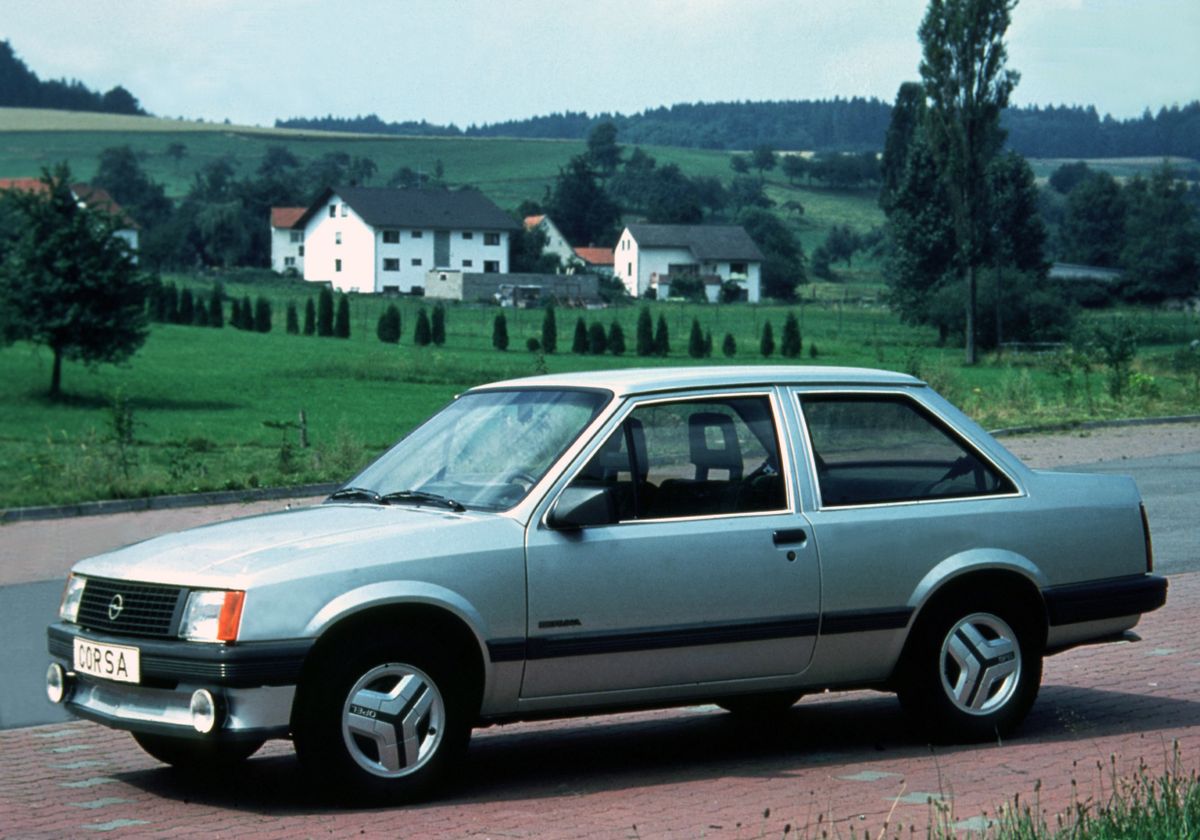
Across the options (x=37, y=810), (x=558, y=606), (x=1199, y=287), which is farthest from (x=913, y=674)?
(x=1199, y=287)

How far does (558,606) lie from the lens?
6.69m

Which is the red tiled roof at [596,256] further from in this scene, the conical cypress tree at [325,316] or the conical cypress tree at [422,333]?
the conical cypress tree at [422,333]

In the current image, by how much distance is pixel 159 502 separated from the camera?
2100 centimetres

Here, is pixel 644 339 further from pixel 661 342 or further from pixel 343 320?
pixel 343 320

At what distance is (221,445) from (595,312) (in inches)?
2636

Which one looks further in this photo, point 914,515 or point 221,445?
point 221,445

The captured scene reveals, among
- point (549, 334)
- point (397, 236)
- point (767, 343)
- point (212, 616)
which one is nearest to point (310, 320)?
point (549, 334)

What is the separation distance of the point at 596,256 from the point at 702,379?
149 meters

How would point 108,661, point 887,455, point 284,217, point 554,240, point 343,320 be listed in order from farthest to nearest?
point 554,240
point 284,217
point 343,320
point 887,455
point 108,661

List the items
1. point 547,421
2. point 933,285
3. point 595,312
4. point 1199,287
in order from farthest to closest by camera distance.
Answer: point 1199,287, point 595,312, point 933,285, point 547,421

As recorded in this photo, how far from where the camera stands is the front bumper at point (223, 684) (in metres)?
6.16

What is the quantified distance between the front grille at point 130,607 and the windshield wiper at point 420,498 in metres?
1.10

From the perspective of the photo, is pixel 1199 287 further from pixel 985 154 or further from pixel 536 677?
pixel 536 677

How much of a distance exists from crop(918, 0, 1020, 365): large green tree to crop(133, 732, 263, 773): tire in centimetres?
5855
